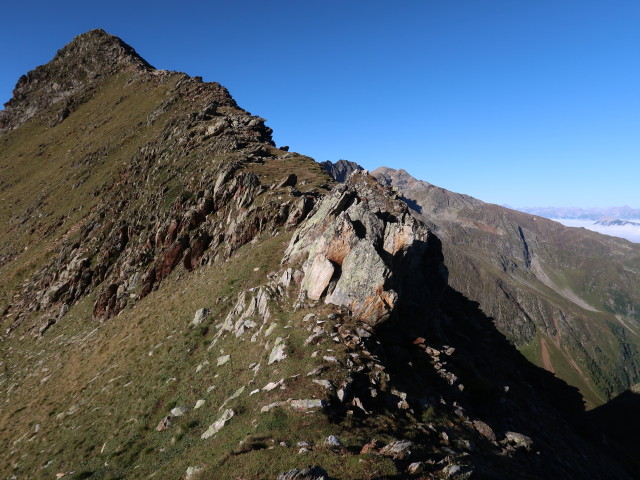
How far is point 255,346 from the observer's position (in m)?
25.7

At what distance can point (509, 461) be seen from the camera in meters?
19.3

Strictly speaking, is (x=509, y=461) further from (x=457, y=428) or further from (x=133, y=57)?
(x=133, y=57)

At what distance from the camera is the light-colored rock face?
2567 cm

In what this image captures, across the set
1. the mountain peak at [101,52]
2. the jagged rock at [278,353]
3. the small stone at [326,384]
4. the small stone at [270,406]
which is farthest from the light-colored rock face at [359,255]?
the mountain peak at [101,52]

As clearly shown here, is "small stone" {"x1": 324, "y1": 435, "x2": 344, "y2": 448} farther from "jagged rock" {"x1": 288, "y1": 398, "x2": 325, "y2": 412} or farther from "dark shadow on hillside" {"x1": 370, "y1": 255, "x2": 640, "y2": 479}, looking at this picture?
"dark shadow on hillside" {"x1": 370, "y1": 255, "x2": 640, "y2": 479}

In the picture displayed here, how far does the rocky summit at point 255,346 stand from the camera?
59.1 feet

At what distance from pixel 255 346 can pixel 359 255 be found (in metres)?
10.6

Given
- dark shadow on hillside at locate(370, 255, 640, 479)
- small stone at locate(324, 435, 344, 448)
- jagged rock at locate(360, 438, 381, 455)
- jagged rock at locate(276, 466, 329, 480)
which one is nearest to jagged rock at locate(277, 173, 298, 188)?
dark shadow on hillside at locate(370, 255, 640, 479)

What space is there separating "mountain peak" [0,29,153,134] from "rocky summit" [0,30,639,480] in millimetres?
111689

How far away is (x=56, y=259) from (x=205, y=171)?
2952cm

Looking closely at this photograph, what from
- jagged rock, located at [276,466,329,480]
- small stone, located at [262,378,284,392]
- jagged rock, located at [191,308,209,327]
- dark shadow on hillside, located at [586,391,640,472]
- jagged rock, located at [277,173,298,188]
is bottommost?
dark shadow on hillside, located at [586,391,640,472]

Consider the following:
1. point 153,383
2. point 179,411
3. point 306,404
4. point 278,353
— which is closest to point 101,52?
point 153,383

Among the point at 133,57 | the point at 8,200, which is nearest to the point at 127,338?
the point at 8,200

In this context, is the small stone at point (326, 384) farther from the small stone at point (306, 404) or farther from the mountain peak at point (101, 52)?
the mountain peak at point (101, 52)
